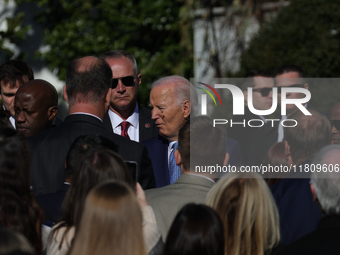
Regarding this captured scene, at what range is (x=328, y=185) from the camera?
237 cm

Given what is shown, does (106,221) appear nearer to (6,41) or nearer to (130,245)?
(130,245)

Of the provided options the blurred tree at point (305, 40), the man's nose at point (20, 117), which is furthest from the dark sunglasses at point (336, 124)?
the blurred tree at point (305, 40)

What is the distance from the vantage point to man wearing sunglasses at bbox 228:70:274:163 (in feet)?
14.1

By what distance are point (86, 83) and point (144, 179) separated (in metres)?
0.74

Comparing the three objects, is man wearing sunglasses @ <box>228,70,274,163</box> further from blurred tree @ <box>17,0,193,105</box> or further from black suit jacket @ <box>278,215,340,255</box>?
blurred tree @ <box>17,0,193,105</box>

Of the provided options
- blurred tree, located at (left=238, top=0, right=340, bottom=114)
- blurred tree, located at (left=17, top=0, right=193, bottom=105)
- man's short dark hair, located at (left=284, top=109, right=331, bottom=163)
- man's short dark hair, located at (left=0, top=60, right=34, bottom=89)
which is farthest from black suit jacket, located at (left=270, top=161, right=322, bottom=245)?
blurred tree, located at (left=17, top=0, right=193, bottom=105)

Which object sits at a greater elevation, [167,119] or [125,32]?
[125,32]

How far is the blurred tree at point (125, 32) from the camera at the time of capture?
9484 millimetres

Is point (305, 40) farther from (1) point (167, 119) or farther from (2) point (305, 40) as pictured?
(1) point (167, 119)

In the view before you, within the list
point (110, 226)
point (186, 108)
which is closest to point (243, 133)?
point (186, 108)

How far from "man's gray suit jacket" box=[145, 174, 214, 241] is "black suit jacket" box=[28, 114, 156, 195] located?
0.94 ft

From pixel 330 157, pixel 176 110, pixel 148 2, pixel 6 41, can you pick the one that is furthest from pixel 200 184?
pixel 148 2

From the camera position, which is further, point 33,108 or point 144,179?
point 33,108

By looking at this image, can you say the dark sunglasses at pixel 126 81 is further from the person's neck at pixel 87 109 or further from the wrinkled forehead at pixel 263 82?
the wrinkled forehead at pixel 263 82
